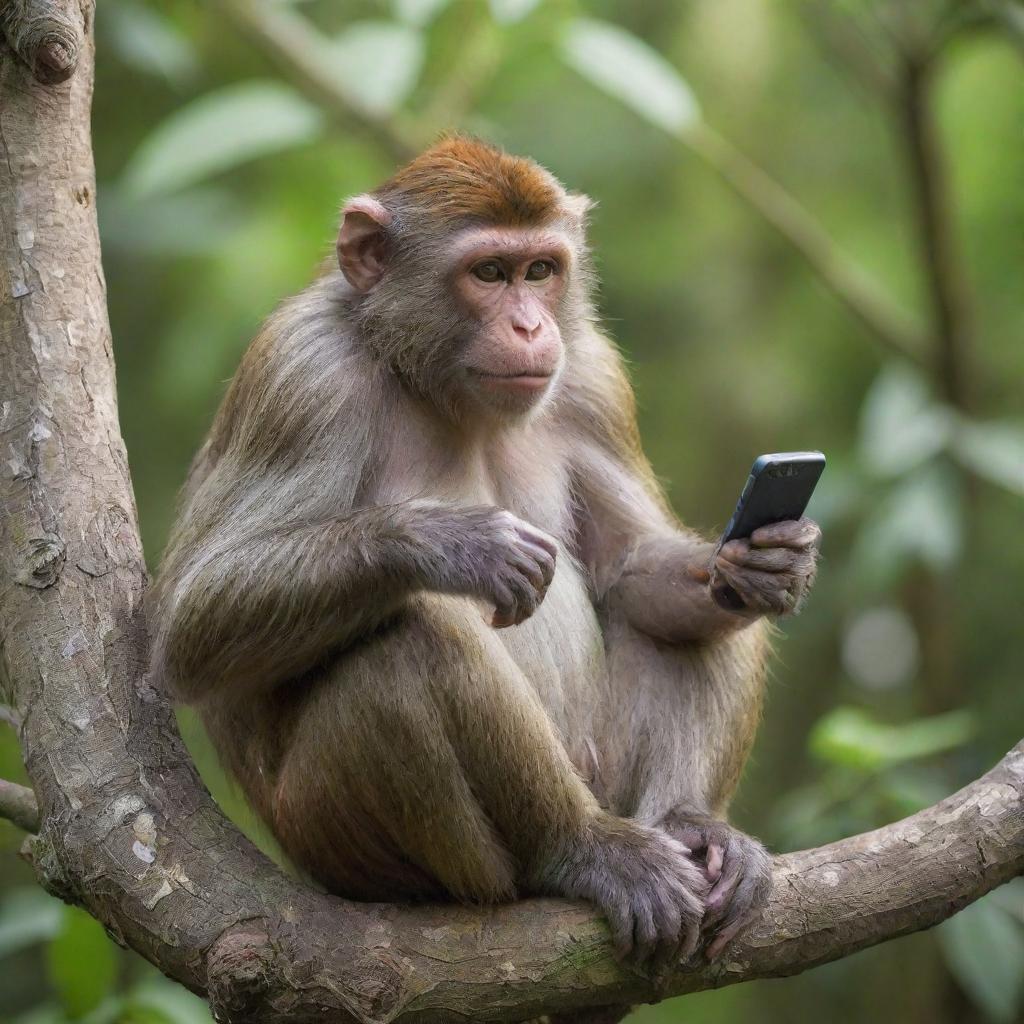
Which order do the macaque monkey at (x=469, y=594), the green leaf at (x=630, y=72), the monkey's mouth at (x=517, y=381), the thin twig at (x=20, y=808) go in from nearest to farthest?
the macaque monkey at (x=469, y=594) → the thin twig at (x=20, y=808) → the monkey's mouth at (x=517, y=381) → the green leaf at (x=630, y=72)

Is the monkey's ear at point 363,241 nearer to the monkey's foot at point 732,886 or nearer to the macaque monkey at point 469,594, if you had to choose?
the macaque monkey at point 469,594

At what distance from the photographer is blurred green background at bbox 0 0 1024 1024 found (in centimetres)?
836

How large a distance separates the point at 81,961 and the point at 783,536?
3.58 meters

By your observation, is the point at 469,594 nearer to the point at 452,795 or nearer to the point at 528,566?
the point at 528,566

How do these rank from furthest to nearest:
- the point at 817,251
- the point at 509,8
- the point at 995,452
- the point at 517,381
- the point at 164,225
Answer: the point at 164,225 < the point at 817,251 < the point at 995,452 < the point at 509,8 < the point at 517,381

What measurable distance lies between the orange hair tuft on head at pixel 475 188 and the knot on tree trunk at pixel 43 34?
1501 millimetres

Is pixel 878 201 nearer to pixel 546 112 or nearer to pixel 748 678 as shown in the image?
pixel 546 112

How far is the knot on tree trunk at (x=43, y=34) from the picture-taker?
232 inches

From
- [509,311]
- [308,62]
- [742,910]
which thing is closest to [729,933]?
[742,910]

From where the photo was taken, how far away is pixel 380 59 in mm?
8297

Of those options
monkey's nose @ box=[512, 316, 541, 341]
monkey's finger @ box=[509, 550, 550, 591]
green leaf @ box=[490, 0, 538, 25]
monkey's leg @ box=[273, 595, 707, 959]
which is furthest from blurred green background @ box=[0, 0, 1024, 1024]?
monkey's finger @ box=[509, 550, 550, 591]

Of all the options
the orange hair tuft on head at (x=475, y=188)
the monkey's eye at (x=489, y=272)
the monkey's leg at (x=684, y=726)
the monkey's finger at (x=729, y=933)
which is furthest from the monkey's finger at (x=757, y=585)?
the orange hair tuft on head at (x=475, y=188)

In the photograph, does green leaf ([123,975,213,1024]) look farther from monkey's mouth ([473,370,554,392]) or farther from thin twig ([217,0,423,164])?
thin twig ([217,0,423,164])

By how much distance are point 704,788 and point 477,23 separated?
16.5 feet
